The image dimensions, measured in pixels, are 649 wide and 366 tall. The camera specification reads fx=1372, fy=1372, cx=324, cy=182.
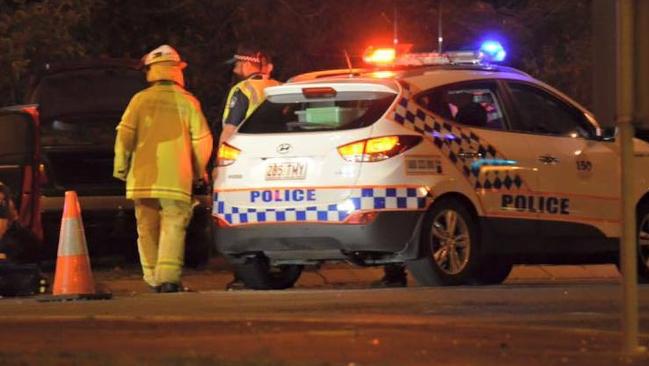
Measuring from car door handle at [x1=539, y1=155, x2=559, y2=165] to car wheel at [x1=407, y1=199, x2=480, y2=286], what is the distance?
80 cm

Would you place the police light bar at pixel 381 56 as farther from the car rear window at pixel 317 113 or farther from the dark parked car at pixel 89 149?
the dark parked car at pixel 89 149

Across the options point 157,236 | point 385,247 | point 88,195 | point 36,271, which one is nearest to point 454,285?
point 385,247

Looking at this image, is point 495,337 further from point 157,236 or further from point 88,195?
point 88,195

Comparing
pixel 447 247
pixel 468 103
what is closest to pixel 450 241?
pixel 447 247

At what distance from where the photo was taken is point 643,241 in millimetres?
10883

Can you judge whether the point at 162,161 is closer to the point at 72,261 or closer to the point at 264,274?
the point at 72,261

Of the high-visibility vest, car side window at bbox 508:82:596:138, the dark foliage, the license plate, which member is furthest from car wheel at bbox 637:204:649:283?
the dark foliage

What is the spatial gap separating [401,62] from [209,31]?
6.16m

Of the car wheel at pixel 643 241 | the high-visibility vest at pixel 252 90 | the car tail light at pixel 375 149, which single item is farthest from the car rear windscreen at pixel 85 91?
the car wheel at pixel 643 241

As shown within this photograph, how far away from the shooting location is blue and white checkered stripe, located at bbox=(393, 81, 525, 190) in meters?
9.62

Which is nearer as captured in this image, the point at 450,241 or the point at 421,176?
the point at 421,176

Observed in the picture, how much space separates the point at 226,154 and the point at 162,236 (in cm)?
76

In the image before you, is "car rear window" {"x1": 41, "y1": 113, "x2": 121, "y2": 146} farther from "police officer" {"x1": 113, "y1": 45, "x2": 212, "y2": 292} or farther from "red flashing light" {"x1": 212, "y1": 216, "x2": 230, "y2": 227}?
"red flashing light" {"x1": 212, "y1": 216, "x2": 230, "y2": 227}

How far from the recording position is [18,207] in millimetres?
11039
